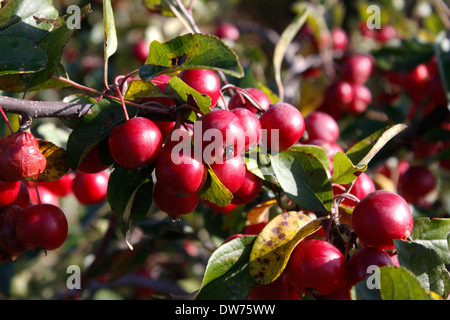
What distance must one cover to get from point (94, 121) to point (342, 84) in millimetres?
1345

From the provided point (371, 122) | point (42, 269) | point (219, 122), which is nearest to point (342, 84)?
point (371, 122)

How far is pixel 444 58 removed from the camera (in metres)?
1.57

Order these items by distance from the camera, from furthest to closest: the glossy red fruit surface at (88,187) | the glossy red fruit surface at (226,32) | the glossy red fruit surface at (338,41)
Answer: the glossy red fruit surface at (226,32)
the glossy red fruit surface at (338,41)
the glossy red fruit surface at (88,187)

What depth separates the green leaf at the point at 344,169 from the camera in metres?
0.89

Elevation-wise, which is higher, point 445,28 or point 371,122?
point 445,28

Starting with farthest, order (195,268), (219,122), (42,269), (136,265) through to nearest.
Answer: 1. (42,269)
2. (195,268)
3. (136,265)
4. (219,122)

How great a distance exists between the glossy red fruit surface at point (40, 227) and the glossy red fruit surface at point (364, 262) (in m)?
0.58

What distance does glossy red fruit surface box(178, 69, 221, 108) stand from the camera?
0.90 meters

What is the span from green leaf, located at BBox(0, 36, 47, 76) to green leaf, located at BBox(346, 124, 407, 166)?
649 mm

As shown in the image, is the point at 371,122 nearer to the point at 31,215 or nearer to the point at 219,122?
the point at 219,122

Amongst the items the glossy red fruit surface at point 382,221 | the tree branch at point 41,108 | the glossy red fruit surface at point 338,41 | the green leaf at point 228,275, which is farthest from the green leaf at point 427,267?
the glossy red fruit surface at point 338,41

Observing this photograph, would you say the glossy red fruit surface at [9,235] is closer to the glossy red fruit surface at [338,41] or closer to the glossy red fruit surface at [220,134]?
the glossy red fruit surface at [220,134]

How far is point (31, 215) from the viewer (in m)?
0.92

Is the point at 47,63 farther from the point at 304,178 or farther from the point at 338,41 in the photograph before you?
the point at 338,41
